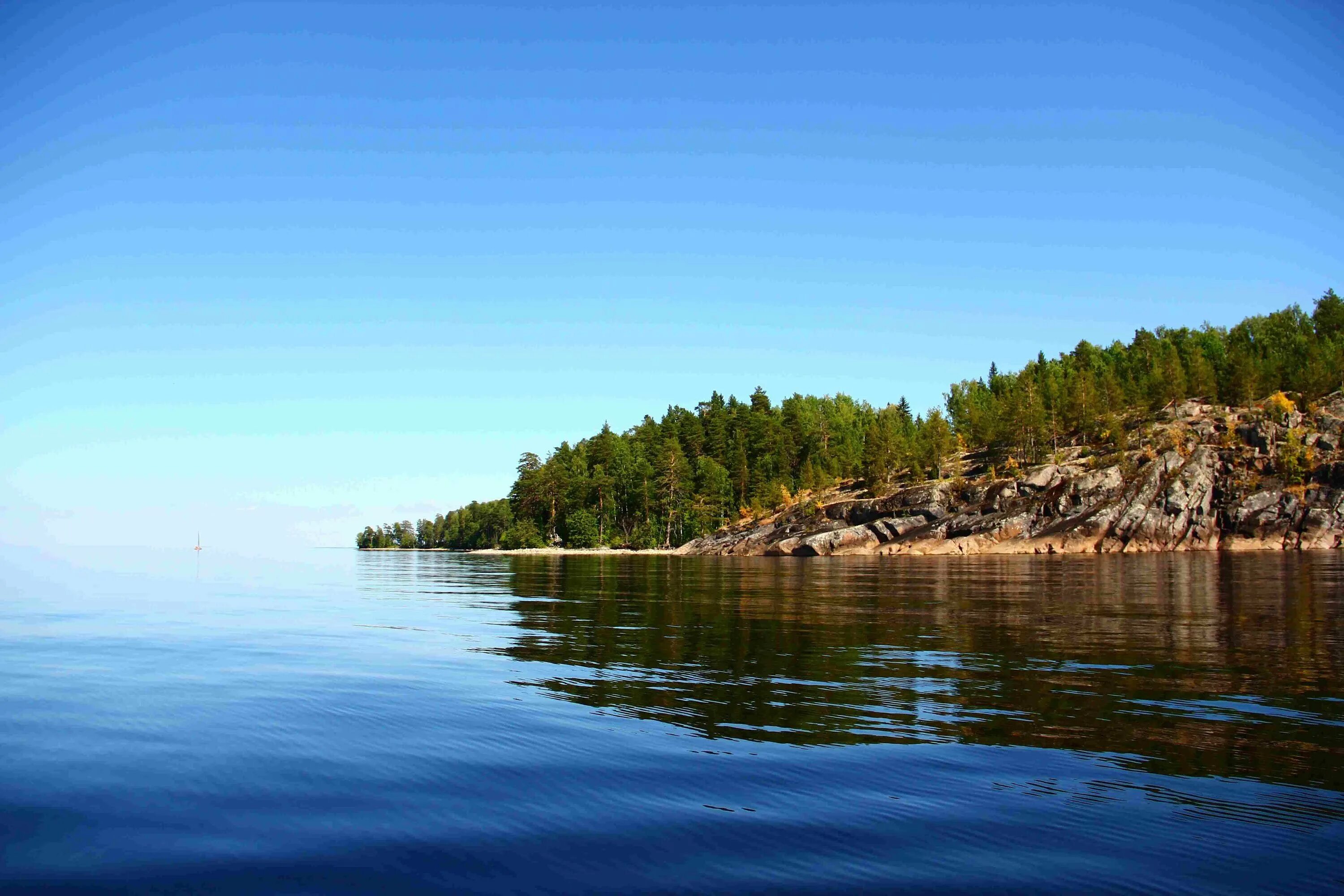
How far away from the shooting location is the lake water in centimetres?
699

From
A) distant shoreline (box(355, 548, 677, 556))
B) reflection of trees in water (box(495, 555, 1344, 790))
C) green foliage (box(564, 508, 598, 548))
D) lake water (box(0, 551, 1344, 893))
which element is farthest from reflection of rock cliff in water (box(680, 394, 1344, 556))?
lake water (box(0, 551, 1344, 893))

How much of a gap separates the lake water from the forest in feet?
410

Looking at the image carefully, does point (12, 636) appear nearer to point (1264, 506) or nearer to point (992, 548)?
point (992, 548)

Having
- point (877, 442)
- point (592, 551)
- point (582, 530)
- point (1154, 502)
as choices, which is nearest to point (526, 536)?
point (582, 530)

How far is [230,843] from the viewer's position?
24.6 feet

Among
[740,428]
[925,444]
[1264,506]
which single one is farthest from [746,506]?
[1264,506]

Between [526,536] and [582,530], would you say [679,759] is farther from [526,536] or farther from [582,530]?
[526,536]

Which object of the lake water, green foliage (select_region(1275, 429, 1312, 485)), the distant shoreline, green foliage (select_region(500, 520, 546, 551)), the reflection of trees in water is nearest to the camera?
the lake water

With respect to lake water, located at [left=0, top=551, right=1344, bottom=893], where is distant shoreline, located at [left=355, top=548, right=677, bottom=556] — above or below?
below

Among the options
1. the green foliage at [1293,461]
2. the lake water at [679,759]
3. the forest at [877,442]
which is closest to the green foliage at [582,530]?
the forest at [877,442]

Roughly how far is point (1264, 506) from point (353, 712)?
121194 mm

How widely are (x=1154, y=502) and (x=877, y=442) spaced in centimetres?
5164

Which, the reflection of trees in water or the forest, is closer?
the reflection of trees in water

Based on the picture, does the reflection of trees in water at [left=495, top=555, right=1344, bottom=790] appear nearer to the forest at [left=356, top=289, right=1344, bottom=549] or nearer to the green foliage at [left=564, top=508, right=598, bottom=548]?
the forest at [left=356, top=289, right=1344, bottom=549]
